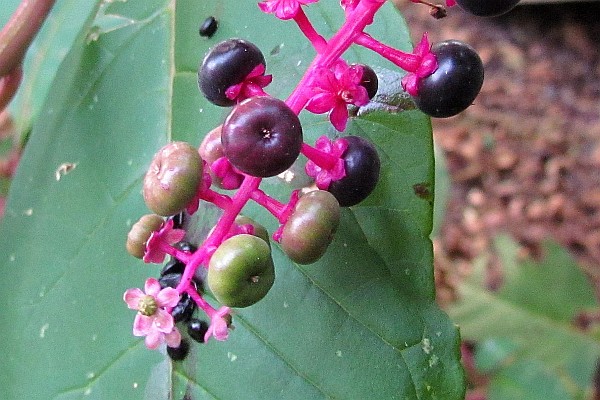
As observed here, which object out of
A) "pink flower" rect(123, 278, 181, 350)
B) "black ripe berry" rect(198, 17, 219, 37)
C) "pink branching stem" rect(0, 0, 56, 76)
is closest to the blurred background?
"black ripe berry" rect(198, 17, 219, 37)

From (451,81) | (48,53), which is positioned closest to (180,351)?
(451,81)

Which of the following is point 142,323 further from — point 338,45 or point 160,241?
point 338,45

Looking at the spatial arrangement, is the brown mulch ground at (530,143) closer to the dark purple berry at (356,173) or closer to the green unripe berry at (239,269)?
the dark purple berry at (356,173)

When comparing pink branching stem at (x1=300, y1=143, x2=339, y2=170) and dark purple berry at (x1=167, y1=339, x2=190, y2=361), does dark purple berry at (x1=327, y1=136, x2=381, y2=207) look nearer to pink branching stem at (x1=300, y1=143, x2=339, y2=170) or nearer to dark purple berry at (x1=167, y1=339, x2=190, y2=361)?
pink branching stem at (x1=300, y1=143, x2=339, y2=170)

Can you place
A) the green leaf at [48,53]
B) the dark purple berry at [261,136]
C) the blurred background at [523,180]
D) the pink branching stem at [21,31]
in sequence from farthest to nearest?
the blurred background at [523,180], the green leaf at [48,53], the pink branching stem at [21,31], the dark purple berry at [261,136]

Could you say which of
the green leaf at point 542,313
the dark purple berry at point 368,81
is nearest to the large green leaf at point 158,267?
the dark purple berry at point 368,81

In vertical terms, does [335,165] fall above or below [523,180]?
above
